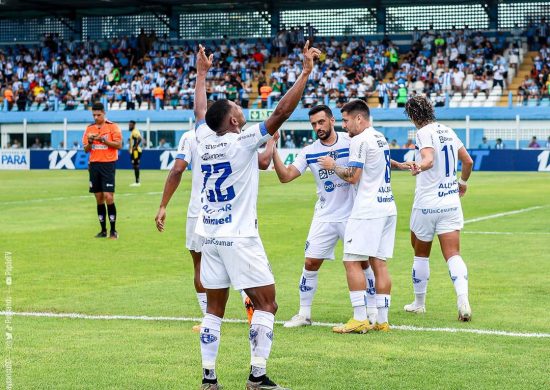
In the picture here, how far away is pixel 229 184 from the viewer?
7.11 metres

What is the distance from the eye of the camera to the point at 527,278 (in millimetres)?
12883

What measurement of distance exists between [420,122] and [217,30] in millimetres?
59931

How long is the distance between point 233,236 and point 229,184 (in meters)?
0.38

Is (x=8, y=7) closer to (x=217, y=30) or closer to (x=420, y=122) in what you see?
(x=217, y=30)

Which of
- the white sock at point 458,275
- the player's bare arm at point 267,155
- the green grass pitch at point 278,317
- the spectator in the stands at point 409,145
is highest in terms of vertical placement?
the player's bare arm at point 267,155

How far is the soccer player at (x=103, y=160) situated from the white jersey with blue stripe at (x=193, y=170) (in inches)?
323

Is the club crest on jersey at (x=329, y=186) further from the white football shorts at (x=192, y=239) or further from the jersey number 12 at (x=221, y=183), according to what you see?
the jersey number 12 at (x=221, y=183)

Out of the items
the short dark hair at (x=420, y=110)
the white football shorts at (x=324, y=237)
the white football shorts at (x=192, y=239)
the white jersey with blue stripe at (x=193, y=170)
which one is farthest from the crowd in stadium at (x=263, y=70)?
the white football shorts at (x=192, y=239)

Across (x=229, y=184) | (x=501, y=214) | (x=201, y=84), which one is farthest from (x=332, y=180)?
(x=501, y=214)

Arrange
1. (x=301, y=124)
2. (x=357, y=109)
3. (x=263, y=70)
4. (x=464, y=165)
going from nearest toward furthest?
1. (x=357, y=109)
2. (x=464, y=165)
3. (x=301, y=124)
4. (x=263, y=70)

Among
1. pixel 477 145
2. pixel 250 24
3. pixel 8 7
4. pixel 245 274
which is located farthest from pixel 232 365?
pixel 8 7

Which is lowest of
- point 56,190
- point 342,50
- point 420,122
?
point 56,190

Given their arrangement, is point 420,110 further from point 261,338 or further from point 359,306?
point 261,338

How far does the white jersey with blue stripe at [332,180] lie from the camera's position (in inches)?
382
